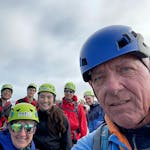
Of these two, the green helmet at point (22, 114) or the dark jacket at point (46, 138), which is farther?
the dark jacket at point (46, 138)

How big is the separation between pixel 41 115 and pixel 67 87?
2.32 metres

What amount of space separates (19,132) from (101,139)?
10.4ft

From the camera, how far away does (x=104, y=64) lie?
2.30 m

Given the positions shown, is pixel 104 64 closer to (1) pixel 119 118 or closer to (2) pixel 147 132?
(1) pixel 119 118

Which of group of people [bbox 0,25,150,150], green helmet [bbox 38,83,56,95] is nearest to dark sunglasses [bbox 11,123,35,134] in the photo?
green helmet [bbox 38,83,56,95]

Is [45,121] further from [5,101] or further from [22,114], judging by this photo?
[5,101]

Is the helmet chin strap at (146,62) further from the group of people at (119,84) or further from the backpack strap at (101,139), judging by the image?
the backpack strap at (101,139)

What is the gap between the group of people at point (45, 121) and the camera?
5302 mm

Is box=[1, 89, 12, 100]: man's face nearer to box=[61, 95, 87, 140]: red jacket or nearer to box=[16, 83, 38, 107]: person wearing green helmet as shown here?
box=[16, 83, 38, 107]: person wearing green helmet

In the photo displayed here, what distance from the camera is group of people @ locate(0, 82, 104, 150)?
5.30 metres

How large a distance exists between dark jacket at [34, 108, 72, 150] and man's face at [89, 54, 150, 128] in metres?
4.19

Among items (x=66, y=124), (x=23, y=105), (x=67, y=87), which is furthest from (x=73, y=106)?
(x=23, y=105)

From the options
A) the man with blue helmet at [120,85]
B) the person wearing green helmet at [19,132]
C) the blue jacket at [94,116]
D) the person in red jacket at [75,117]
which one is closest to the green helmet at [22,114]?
the person wearing green helmet at [19,132]

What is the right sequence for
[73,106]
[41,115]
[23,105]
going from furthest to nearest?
1. [73,106]
2. [41,115]
3. [23,105]
